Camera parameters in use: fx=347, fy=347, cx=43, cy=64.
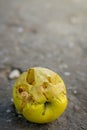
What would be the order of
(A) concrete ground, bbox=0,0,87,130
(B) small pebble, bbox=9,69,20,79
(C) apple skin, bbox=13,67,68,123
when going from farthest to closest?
(B) small pebble, bbox=9,69,20,79 → (A) concrete ground, bbox=0,0,87,130 → (C) apple skin, bbox=13,67,68,123

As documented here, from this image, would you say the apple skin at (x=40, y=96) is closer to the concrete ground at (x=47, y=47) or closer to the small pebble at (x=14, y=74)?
the concrete ground at (x=47, y=47)

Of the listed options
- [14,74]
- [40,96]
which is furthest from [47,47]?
[40,96]

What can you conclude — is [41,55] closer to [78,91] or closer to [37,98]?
[78,91]

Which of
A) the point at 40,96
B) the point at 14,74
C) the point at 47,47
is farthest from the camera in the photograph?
the point at 47,47

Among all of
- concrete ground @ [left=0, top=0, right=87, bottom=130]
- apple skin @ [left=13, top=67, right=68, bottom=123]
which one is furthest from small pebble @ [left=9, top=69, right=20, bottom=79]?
apple skin @ [left=13, top=67, right=68, bottom=123]

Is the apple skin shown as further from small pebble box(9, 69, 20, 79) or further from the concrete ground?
small pebble box(9, 69, 20, 79)

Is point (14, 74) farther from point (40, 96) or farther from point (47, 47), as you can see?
point (40, 96)

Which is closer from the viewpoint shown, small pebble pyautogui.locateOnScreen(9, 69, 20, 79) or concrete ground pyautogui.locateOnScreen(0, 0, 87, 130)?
concrete ground pyautogui.locateOnScreen(0, 0, 87, 130)

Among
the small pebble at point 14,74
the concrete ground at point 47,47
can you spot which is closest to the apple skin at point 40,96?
the concrete ground at point 47,47
